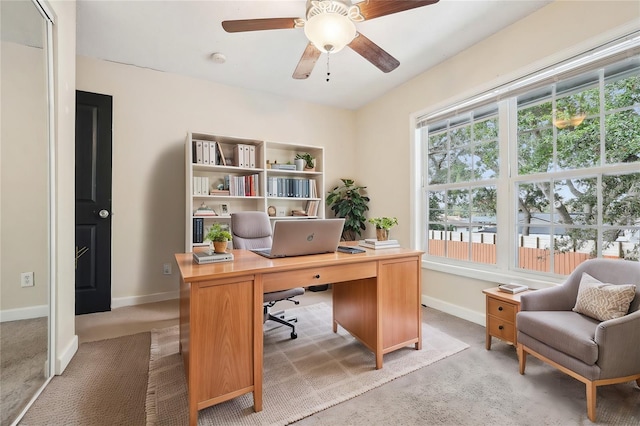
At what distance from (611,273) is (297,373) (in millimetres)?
2091

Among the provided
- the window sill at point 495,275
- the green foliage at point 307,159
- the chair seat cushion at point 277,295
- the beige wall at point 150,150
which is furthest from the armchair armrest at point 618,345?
the beige wall at point 150,150

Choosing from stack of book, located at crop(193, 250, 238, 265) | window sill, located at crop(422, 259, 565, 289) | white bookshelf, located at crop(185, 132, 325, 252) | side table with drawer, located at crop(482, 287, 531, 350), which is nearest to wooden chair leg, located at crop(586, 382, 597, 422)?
side table with drawer, located at crop(482, 287, 531, 350)

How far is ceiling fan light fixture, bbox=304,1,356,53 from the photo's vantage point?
5.15 feet

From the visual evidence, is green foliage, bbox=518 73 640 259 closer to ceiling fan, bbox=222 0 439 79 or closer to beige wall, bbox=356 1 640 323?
beige wall, bbox=356 1 640 323

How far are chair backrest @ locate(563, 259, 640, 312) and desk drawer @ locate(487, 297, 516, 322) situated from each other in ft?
1.23

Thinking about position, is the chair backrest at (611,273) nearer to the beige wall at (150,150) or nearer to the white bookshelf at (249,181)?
the white bookshelf at (249,181)

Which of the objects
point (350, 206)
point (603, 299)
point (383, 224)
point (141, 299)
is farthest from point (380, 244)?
point (141, 299)

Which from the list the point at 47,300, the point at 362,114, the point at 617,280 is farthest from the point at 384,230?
the point at 362,114

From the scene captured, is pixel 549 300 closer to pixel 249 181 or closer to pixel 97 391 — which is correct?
pixel 97 391

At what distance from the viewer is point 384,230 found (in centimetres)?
219

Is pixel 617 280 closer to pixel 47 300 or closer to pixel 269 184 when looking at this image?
pixel 269 184

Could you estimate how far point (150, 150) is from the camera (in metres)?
3.14

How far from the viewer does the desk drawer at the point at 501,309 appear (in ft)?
6.57

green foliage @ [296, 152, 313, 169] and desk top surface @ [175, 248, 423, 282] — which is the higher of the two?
green foliage @ [296, 152, 313, 169]
